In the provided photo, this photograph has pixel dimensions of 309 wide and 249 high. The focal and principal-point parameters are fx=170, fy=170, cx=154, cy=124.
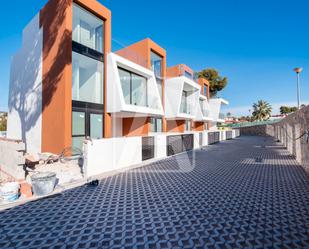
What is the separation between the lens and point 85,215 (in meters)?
3.60

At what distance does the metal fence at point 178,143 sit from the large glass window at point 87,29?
7253 mm

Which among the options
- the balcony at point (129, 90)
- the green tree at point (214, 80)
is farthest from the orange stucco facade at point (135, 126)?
the green tree at point (214, 80)

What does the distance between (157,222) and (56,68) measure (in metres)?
9.60

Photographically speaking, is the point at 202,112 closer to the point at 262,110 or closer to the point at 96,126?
the point at 96,126

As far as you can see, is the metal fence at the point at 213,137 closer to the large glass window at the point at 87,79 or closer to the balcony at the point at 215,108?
the balcony at the point at 215,108

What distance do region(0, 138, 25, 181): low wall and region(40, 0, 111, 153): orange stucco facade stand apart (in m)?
2.05

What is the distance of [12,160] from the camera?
22.2 feet

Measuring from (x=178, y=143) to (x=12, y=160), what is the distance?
885cm

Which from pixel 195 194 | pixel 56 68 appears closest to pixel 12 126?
pixel 56 68

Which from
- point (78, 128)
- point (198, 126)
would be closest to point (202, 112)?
point (198, 126)

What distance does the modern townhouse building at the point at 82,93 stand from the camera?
8709 millimetres

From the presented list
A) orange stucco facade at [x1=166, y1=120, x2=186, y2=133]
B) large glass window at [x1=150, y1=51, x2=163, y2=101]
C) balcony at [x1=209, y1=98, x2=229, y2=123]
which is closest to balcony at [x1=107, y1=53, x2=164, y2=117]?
large glass window at [x1=150, y1=51, x2=163, y2=101]

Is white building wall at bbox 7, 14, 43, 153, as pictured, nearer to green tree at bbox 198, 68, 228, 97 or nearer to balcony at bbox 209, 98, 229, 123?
balcony at bbox 209, 98, 229, 123

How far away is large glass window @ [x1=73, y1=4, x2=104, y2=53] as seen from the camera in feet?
32.4
